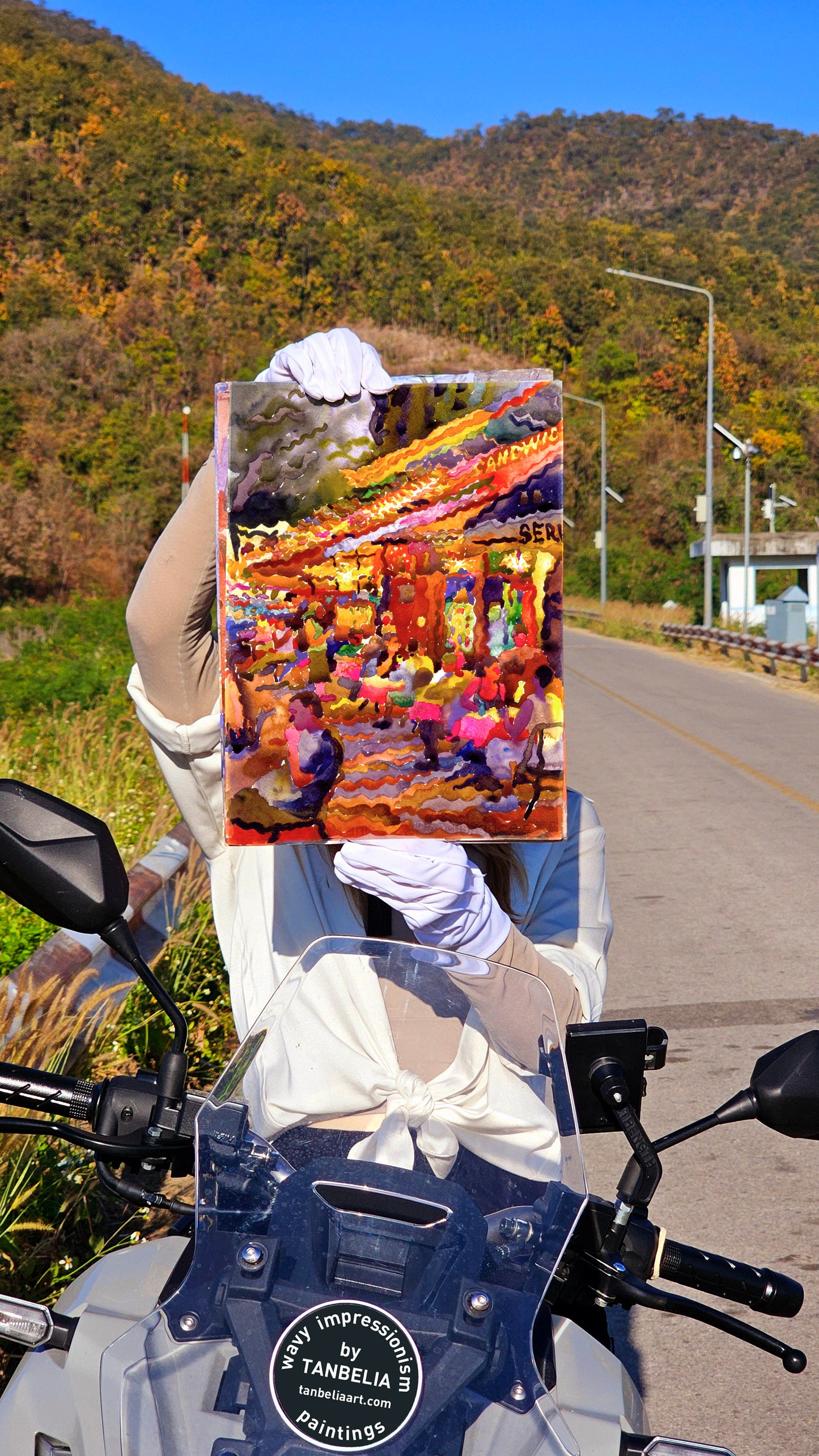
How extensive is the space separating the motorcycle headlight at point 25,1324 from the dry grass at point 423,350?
74046 millimetres

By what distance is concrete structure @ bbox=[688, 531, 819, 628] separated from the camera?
35.1 m

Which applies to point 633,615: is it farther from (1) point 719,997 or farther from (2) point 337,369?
(2) point 337,369

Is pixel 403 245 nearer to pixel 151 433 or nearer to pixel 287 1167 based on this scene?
pixel 151 433

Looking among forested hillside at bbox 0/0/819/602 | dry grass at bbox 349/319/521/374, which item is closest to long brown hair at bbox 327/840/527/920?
forested hillside at bbox 0/0/819/602

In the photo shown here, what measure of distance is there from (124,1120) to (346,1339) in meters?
0.58

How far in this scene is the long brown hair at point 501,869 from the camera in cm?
254

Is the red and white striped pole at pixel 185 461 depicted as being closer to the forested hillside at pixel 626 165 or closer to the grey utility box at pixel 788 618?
the grey utility box at pixel 788 618

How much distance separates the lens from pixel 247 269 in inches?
3255

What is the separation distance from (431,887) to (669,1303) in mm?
602

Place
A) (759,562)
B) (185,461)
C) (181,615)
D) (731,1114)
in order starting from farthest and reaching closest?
(759,562), (185,461), (181,615), (731,1114)

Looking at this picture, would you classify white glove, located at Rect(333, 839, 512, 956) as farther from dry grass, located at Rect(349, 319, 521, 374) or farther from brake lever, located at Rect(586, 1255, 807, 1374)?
dry grass, located at Rect(349, 319, 521, 374)

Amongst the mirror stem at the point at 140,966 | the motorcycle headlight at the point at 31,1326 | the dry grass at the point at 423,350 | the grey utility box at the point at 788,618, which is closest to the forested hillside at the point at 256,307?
the dry grass at the point at 423,350

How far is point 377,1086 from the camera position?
6.20 ft

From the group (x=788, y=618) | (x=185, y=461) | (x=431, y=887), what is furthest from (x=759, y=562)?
(x=431, y=887)
